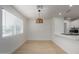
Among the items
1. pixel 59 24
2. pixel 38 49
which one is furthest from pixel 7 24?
pixel 59 24

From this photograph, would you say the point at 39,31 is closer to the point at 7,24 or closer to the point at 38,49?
the point at 38,49

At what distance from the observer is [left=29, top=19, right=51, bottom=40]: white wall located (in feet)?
23.5

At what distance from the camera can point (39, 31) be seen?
736 cm

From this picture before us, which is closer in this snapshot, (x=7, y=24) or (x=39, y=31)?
(x=7, y=24)

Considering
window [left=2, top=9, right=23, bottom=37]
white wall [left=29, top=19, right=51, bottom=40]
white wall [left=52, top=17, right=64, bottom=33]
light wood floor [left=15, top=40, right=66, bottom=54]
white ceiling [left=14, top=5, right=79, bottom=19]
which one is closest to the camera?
window [left=2, top=9, right=23, bottom=37]

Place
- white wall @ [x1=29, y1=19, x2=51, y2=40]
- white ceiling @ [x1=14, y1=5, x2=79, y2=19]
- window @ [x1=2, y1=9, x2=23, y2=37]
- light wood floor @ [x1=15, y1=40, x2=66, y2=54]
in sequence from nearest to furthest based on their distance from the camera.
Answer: window @ [x1=2, y1=9, x2=23, y2=37], white ceiling @ [x1=14, y1=5, x2=79, y2=19], light wood floor @ [x1=15, y1=40, x2=66, y2=54], white wall @ [x1=29, y1=19, x2=51, y2=40]

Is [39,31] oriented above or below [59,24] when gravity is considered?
below

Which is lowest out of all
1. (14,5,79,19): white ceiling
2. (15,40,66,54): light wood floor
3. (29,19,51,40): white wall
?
(15,40,66,54): light wood floor

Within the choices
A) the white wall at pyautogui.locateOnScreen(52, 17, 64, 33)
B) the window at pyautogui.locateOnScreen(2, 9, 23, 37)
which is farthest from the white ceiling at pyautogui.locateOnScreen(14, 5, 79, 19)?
the white wall at pyautogui.locateOnScreen(52, 17, 64, 33)

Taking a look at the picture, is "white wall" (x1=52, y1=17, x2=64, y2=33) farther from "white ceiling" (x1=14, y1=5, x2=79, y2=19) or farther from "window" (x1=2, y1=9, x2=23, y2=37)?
"window" (x1=2, y1=9, x2=23, y2=37)

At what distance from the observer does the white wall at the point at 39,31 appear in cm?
716
